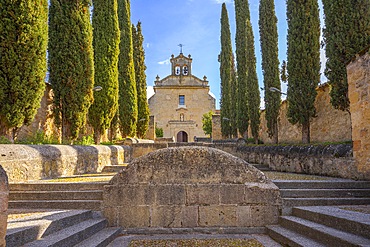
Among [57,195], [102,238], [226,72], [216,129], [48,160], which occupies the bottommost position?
[102,238]

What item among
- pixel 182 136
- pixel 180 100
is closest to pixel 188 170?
pixel 182 136

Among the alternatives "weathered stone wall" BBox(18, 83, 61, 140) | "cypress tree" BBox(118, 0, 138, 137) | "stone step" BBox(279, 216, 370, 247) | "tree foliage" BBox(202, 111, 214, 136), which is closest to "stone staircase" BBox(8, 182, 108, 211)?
"stone step" BBox(279, 216, 370, 247)

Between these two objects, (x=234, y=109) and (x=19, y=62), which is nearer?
(x=19, y=62)

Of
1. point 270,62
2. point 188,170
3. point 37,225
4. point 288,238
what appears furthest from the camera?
point 270,62

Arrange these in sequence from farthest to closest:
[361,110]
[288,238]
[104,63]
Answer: [104,63] → [361,110] → [288,238]

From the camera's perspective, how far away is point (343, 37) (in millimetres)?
6980

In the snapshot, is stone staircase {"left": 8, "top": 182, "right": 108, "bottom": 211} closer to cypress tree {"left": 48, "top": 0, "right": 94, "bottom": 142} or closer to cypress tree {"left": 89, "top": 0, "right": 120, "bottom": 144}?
cypress tree {"left": 48, "top": 0, "right": 94, "bottom": 142}

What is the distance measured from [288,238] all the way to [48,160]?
16.4ft

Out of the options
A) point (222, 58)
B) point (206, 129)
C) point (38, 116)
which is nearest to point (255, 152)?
point (38, 116)

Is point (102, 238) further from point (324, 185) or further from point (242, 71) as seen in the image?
point (242, 71)

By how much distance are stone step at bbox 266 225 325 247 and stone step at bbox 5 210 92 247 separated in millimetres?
2829

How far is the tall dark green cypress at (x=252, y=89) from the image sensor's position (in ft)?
Answer: 49.9

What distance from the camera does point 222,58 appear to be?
2503cm

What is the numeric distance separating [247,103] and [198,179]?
43.7 feet
